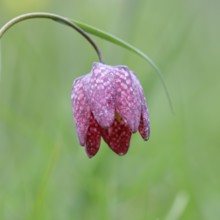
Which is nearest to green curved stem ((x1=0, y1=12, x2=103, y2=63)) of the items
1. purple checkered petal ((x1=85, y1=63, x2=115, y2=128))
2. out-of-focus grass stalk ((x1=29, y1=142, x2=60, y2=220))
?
purple checkered petal ((x1=85, y1=63, x2=115, y2=128))

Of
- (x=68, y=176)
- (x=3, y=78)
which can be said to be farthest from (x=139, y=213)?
(x=3, y=78)

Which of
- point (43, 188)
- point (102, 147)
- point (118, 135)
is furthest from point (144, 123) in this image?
point (102, 147)

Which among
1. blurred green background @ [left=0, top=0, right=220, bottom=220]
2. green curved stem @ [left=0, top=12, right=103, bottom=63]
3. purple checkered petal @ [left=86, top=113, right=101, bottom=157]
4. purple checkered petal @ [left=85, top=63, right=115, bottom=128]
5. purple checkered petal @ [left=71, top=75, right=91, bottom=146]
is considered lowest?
blurred green background @ [left=0, top=0, right=220, bottom=220]

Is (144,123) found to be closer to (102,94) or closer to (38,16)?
(102,94)

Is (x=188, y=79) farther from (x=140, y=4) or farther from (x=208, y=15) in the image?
(x=140, y=4)

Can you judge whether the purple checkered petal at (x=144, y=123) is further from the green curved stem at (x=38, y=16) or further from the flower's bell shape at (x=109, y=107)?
the green curved stem at (x=38, y=16)

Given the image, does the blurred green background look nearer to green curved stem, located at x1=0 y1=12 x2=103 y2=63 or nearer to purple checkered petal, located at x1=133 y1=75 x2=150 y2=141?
purple checkered petal, located at x1=133 y1=75 x2=150 y2=141
